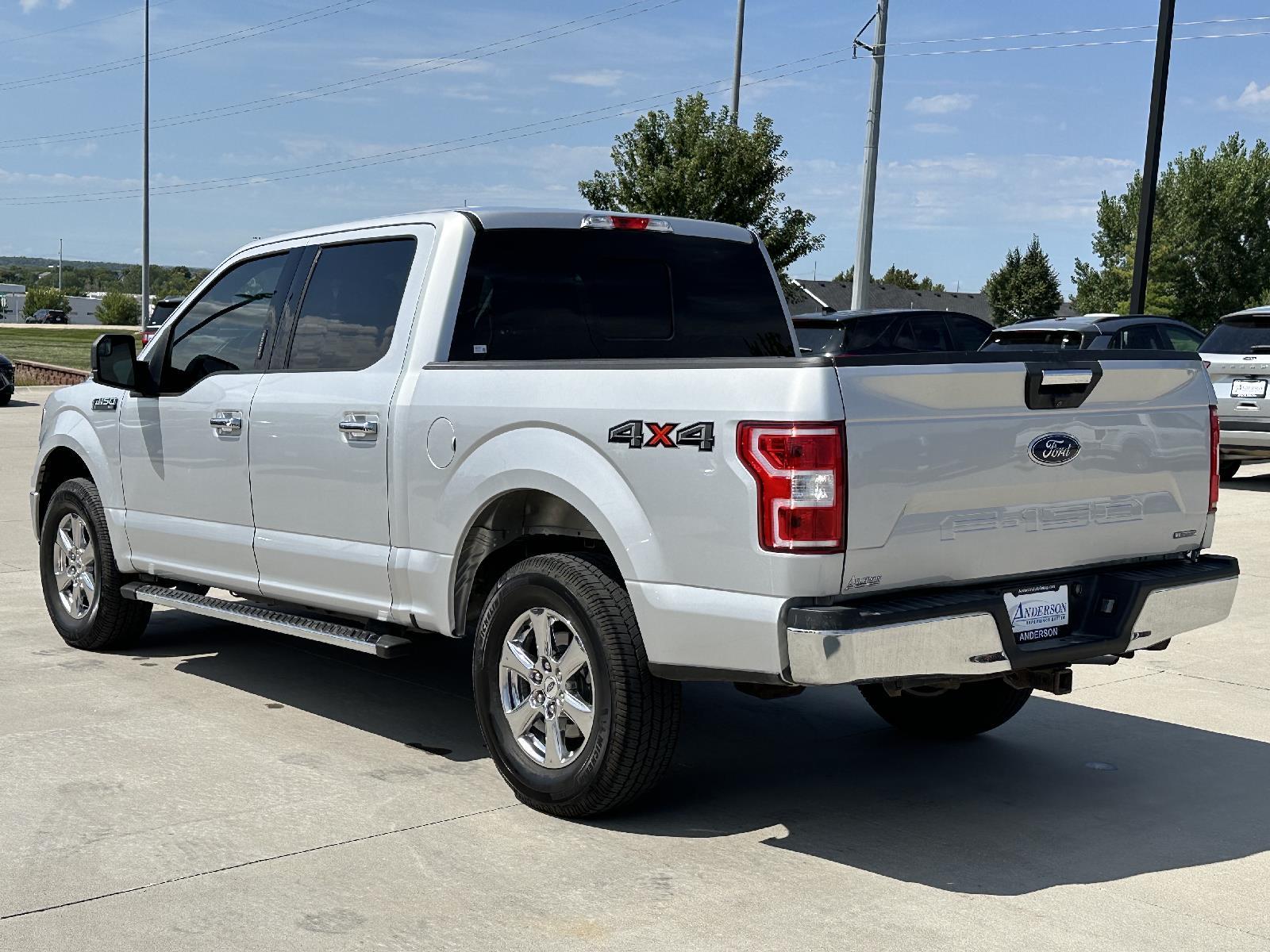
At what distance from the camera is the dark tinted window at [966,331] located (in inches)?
672

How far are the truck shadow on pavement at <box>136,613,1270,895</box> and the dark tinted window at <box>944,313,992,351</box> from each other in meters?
10.1

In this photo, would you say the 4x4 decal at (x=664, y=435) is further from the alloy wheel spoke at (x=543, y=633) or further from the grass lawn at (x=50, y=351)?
the grass lawn at (x=50, y=351)

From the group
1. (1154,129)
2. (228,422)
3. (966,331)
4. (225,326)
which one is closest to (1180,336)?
(966,331)

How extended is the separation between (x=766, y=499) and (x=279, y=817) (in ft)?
6.52

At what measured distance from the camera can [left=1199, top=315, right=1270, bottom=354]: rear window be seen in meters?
15.4

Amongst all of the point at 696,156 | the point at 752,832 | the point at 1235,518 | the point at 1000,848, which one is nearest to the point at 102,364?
the point at 752,832

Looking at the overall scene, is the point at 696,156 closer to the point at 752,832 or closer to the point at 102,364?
the point at 102,364

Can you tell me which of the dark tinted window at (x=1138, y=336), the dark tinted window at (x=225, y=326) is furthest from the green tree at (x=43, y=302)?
the dark tinted window at (x=225, y=326)

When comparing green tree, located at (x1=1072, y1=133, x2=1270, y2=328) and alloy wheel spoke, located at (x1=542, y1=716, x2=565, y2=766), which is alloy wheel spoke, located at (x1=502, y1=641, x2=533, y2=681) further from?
green tree, located at (x1=1072, y1=133, x2=1270, y2=328)

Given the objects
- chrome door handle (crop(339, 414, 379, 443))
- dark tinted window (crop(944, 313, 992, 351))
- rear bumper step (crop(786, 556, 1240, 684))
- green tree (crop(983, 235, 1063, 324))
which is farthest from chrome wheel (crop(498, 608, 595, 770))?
green tree (crop(983, 235, 1063, 324))

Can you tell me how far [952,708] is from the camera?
240 inches

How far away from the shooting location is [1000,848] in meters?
4.80

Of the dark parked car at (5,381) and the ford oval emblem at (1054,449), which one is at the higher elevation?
the ford oval emblem at (1054,449)

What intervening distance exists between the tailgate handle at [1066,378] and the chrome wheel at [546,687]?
170 cm
